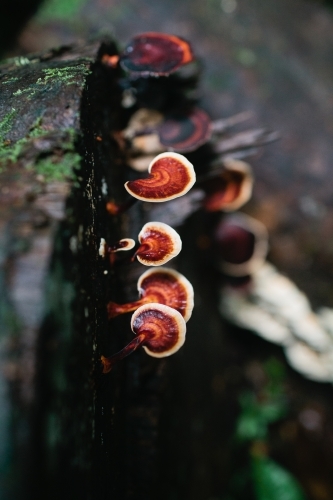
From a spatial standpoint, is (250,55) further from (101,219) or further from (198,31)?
(101,219)

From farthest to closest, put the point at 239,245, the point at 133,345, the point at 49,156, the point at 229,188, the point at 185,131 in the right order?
the point at 239,245
the point at 229,188
the point at 185,131
the point at 133,345
the point at 49,156

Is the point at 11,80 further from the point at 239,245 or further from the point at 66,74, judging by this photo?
the point at 239,245

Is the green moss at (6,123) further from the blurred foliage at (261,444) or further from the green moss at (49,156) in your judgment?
the blurred foliage at (261,444)

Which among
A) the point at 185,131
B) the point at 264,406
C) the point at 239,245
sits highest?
the point at 185,131

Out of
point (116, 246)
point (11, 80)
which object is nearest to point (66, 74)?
point (11, 80)

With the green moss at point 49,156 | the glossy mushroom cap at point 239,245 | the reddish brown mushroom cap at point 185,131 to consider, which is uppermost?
the green moss at point 49,156

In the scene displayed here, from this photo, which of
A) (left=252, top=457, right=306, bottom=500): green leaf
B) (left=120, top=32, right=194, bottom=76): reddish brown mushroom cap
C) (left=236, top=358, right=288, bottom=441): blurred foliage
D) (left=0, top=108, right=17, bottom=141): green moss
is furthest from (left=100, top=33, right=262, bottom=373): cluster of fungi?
(left=252, top=457, right=306, bottom=500): green leaf

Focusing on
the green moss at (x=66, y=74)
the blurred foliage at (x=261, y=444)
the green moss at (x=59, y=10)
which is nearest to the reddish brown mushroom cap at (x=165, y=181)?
the green moss at (x=66, y=74)
